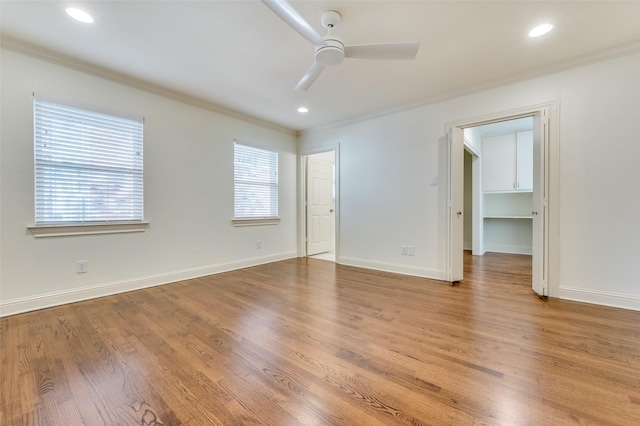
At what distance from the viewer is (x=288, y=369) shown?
1600mm

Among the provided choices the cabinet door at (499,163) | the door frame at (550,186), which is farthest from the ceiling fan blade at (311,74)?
the cabinet door at (499,163)

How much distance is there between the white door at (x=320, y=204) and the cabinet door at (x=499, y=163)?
3261mm

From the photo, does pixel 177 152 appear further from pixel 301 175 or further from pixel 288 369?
pixel 288 369

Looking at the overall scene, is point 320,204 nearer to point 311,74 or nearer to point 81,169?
point 311,74

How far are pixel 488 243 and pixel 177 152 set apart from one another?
628 centimetres

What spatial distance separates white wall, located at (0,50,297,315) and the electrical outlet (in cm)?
4

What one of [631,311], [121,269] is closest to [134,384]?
[121,269]

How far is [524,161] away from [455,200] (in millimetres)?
2981

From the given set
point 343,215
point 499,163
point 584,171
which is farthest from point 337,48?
point 499,163

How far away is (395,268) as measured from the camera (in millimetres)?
3979

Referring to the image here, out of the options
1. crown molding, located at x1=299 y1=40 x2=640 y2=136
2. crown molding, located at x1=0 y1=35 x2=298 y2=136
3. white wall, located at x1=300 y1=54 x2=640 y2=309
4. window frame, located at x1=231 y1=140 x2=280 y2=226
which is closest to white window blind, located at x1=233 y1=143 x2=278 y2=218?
window frame, located at x1=231 y1=140 x2=280 y2=226

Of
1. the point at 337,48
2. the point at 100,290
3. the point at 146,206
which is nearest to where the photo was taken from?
the point at 337,48

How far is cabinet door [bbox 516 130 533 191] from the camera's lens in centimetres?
516

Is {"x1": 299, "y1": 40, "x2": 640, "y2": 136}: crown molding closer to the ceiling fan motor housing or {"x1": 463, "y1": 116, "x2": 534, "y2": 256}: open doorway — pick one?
{"x1": 463, "y1": 116, "x2": 534, "y2": 256}: open doorway
